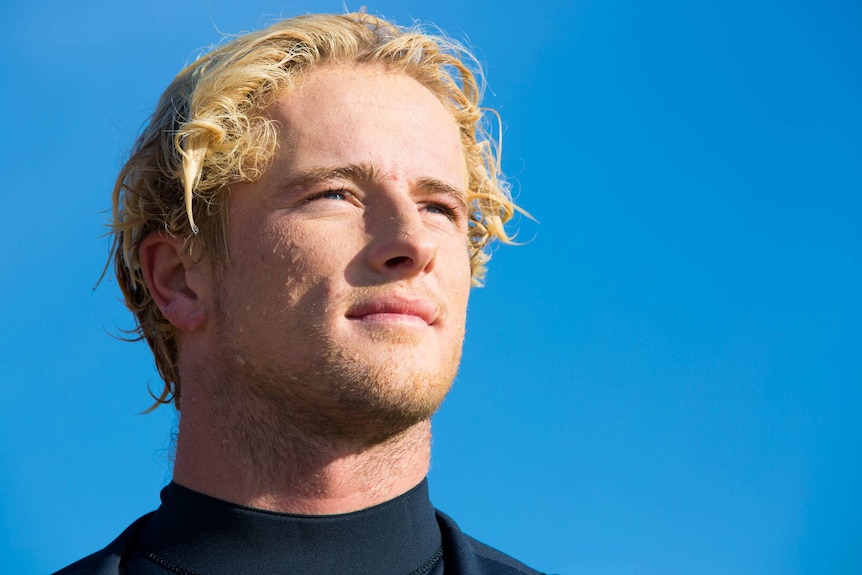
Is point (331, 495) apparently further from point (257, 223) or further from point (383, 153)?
point (383, 153)

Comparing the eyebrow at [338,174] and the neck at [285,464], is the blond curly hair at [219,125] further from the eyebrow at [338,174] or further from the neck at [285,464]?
the neck at [285,464]

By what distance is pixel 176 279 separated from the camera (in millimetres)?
3199

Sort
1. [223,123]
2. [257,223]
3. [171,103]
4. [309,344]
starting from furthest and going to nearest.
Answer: [171,103] < [223,123] < [257,223] < [309,344]

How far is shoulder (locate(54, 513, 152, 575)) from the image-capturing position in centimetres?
278

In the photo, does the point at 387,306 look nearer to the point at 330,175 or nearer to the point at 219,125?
the point at 330,175

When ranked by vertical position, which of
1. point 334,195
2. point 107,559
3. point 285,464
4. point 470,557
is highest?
point 334,195

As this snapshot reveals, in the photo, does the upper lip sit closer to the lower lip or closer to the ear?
the lower lip

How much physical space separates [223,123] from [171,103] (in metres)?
0.42

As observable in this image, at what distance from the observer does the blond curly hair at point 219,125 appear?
122 inches

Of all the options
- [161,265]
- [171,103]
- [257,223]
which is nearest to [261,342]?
[257,223]

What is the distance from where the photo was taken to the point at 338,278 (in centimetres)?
277

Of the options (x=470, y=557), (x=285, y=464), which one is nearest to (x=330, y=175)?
(x=285, y=464)

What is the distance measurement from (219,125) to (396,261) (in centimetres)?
79

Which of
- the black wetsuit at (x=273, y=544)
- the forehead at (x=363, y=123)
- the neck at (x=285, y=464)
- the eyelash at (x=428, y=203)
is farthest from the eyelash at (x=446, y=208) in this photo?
the black wetsuit at (x=273, y=544)
